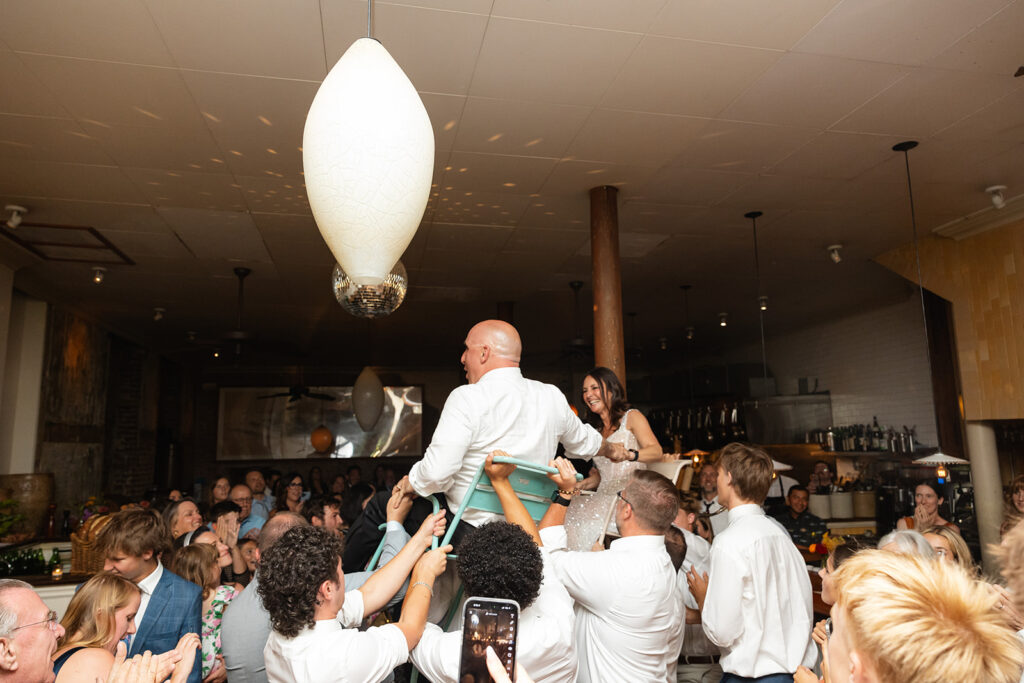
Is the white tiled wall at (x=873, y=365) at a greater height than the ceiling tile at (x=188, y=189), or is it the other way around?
the ceiling tile at (x=188, y=189)

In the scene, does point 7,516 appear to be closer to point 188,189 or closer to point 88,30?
point 188,189

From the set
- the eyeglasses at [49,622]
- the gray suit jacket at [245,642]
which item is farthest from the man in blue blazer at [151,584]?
the eyeglasses at [49,622]

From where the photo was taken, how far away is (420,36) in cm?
309

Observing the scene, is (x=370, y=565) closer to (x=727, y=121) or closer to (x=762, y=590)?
(x=762, y=590)

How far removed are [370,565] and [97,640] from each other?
85 cm

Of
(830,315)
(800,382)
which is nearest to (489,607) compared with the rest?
(830,315)

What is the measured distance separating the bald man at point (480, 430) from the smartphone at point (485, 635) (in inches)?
26.4

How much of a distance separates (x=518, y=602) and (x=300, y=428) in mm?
12960

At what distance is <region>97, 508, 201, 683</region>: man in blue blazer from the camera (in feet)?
8.38

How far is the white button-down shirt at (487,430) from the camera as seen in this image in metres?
2.13

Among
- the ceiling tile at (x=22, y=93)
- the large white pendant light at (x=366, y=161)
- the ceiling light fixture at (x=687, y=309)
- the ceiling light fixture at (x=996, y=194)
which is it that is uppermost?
the ceiling tile at (x=22, y=93)

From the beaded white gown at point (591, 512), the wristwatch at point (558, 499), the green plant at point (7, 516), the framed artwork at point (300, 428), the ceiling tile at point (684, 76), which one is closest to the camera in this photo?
the wristwatch at point (558, 499)

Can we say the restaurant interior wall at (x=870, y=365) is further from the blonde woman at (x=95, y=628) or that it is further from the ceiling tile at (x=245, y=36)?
the blonde woman at (x=95, y=628)

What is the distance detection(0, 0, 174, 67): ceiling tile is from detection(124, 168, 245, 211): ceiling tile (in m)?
1.39
